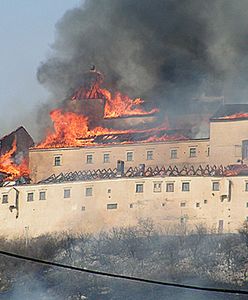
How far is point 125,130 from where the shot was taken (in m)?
33.3

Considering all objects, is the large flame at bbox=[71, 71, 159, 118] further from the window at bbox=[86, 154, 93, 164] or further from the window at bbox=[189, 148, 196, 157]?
the window at bbox=[189, 148, 196, 157]

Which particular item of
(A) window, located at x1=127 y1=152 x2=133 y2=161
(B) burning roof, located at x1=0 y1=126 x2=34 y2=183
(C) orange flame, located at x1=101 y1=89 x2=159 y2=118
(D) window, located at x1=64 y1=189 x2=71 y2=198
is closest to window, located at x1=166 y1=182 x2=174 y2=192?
(A) window, located at x1=127 y1=152 x2=133 y2=161

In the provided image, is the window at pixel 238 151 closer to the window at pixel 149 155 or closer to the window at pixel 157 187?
the window at pixel 157 187

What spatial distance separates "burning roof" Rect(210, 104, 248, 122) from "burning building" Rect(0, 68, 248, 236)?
0.13 ft

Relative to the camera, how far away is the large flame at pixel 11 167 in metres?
32.3

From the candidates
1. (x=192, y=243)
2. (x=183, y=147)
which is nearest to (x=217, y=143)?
(x=183, y=147)

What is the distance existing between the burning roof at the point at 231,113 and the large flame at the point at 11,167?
869 cm

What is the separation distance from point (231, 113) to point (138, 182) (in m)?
4.82

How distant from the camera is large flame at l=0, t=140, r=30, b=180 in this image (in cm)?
3231

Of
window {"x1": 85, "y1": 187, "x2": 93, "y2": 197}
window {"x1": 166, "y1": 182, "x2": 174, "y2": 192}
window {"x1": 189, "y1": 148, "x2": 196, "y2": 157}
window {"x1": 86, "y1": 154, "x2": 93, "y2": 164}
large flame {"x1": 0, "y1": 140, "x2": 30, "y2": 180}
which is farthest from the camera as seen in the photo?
large flame {"x1": 0, "y1": 140, "x2": 30, "y2": 180}

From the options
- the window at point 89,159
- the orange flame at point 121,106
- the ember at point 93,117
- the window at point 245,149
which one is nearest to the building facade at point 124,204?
the window at point 89,159

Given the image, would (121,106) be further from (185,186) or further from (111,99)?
(185,186)

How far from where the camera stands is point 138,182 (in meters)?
28.5

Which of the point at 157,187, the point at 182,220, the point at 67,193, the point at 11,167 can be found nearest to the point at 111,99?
the point at 11,167
